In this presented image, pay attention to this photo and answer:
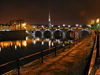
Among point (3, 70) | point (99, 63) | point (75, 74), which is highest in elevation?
point (99, 63)

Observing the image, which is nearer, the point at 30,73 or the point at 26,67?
the point at 30,73

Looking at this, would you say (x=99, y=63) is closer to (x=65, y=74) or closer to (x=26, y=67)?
(x=65, y=74)

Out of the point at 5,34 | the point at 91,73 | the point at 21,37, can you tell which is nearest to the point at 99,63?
the point at 91,73

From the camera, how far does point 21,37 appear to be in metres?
91.8

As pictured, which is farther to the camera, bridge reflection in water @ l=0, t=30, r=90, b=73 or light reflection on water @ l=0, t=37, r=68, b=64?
light reflection on water @ l=0, t=37, r=68, b=64

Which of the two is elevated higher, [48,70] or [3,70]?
[48,70]

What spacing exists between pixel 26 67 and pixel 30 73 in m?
1.55

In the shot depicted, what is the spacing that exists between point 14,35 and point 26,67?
3143 inches

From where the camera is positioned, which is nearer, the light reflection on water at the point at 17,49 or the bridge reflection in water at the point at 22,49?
the bridge reflection in water at the point at 22,49

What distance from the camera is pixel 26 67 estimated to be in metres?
11.1

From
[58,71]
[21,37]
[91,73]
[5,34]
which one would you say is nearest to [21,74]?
[58,71]

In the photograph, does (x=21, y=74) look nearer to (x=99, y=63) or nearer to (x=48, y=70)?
(x=48, y=70)

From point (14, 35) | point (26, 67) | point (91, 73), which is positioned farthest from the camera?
point (14, 35)

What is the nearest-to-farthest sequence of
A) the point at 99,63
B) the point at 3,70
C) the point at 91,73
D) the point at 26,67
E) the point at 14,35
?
the point at 91,73 < the point at 99,63 < the point at 26,67 < the point at 3,70 < the point at 14,35
